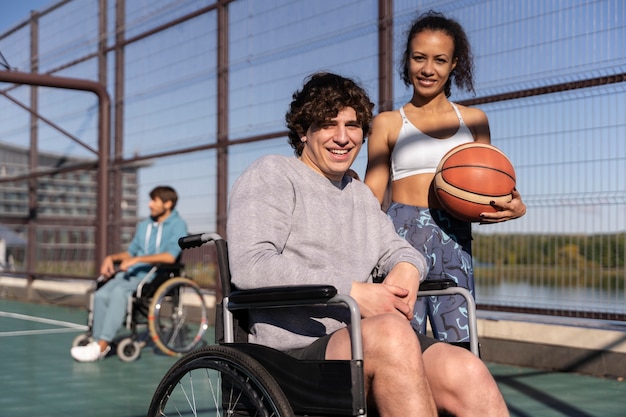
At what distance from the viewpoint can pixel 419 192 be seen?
108 inches

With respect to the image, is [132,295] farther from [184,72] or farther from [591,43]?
[591,43]

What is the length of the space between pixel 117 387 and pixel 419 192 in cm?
243

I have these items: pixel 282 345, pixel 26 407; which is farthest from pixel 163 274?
pixel 282 345

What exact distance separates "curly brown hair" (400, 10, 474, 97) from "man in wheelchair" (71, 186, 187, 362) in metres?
3.18

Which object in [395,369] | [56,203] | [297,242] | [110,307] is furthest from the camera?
[56,203]

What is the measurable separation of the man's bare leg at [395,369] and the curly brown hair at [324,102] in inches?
22.6

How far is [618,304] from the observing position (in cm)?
461

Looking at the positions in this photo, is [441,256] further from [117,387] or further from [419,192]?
[117,387]

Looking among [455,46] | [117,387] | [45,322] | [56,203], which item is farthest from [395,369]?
[56,203]

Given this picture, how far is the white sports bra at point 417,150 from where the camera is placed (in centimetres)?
274

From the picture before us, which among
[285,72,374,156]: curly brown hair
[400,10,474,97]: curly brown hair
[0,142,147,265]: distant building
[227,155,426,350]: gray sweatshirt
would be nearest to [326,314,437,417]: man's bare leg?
[227,155,426,350]: gray sweatshirt

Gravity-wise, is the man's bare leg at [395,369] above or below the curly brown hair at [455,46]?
below

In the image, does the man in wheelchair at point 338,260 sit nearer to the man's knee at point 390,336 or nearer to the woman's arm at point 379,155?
the man's knee at point 390,336

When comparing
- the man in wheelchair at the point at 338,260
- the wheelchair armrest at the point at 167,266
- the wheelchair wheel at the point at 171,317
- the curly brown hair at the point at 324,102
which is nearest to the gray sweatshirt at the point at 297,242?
the man in wheelchair at the point at 338,260
